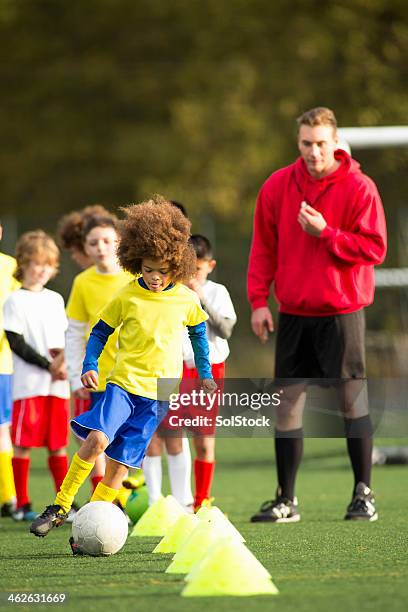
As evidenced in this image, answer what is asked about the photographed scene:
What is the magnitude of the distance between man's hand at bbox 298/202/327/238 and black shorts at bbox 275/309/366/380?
50 centimetres

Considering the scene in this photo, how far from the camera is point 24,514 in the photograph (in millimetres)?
7766

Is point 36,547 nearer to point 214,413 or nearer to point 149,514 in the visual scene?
point 149,514

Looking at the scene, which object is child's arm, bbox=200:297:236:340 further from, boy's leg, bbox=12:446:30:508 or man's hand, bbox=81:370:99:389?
man's hand, bbox=81:370:99:389

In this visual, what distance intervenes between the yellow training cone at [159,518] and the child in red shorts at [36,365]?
1.29 meters

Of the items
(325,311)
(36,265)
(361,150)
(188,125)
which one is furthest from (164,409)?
(188,125)

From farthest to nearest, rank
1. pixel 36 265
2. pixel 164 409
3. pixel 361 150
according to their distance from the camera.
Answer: pixel 361 150 → pixel 36 265 → pixel 164 409

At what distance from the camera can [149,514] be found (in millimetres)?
6801

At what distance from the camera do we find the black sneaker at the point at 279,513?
7223 mm

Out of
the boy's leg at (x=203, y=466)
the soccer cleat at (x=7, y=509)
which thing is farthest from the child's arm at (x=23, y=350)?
the boy's leg at (x=203, y=466)

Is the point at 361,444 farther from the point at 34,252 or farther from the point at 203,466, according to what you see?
the point at 34,252

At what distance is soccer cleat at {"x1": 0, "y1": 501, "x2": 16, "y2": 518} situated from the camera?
26.0 ft

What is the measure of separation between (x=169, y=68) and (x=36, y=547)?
23100 mm

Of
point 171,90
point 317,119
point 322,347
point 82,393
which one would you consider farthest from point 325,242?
point 171,90

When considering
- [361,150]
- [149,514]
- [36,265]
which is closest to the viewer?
[149,514]
